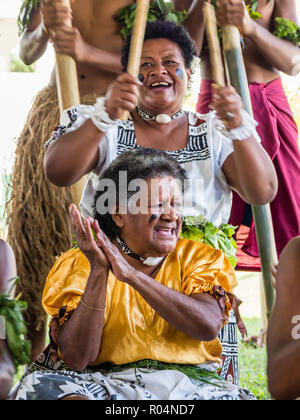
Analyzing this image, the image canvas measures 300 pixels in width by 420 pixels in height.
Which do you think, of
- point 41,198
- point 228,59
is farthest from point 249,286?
point 228,59

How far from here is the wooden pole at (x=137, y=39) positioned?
215 cm

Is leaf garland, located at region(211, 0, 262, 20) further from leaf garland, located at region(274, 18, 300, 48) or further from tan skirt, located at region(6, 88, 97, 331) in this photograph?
tan skirt, located at region(6, 88, 97, 331)

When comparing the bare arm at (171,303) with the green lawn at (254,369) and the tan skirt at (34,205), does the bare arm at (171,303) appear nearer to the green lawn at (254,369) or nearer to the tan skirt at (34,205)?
the green lawn at (254,369)

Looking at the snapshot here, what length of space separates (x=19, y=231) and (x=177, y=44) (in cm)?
98

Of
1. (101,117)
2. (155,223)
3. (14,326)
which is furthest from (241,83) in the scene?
(14,326)

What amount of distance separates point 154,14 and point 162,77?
38 cm

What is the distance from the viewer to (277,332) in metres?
1.56

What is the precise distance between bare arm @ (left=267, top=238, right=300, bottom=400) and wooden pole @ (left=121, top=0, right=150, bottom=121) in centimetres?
77

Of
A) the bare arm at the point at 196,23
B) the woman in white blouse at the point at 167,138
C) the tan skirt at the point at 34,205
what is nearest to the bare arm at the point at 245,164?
the woman in white blouse at the point at 167,138

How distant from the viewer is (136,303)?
179 centimetres

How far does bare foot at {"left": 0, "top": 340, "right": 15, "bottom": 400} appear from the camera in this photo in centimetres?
157

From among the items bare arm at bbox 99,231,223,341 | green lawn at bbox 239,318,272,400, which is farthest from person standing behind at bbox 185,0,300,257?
bare arm at bbox 99,231,223,341

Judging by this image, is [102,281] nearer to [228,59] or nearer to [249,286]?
[228,59]

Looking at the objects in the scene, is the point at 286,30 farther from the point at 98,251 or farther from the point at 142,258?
the point at 98,251
